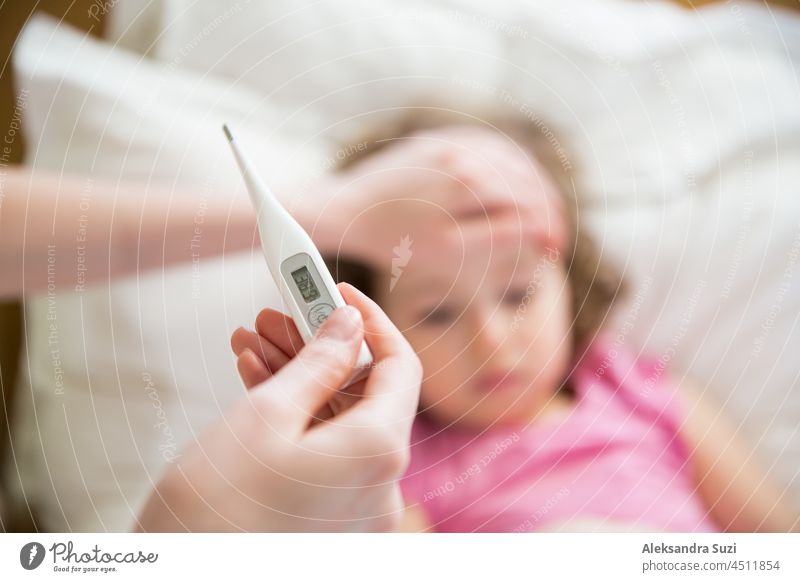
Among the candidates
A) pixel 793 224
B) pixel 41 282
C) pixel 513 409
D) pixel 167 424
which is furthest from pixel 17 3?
pixel 793 224

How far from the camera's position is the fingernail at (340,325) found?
41cm

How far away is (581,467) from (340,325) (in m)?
0.20

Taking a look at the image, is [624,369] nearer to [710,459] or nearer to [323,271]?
[710,459]

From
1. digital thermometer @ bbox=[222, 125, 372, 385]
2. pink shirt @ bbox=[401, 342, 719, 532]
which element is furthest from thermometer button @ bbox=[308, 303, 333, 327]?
pink shirt @ bbox=[401, 342, 719, 532]

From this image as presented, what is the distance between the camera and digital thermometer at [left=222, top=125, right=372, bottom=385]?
1.36 feet

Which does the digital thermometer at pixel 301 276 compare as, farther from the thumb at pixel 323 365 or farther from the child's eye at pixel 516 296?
the child's eye at pixel 516 296

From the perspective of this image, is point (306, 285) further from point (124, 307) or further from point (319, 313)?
point (124, 307)

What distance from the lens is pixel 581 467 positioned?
478 millimetres

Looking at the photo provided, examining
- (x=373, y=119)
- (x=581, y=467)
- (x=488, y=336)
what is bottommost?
(x=581, y=467)

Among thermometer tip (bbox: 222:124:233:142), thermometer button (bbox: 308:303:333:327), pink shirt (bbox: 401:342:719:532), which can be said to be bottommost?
pink shirt (bbox: 401:342:719:532)

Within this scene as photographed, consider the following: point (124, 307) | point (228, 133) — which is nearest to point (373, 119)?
point (228, 133)

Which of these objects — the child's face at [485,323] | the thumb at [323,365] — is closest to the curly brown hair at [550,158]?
the child's face at [485,323]

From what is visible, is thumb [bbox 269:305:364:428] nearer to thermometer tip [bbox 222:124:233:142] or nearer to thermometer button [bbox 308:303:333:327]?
thermometer button [bbox 308:303:333:327]
